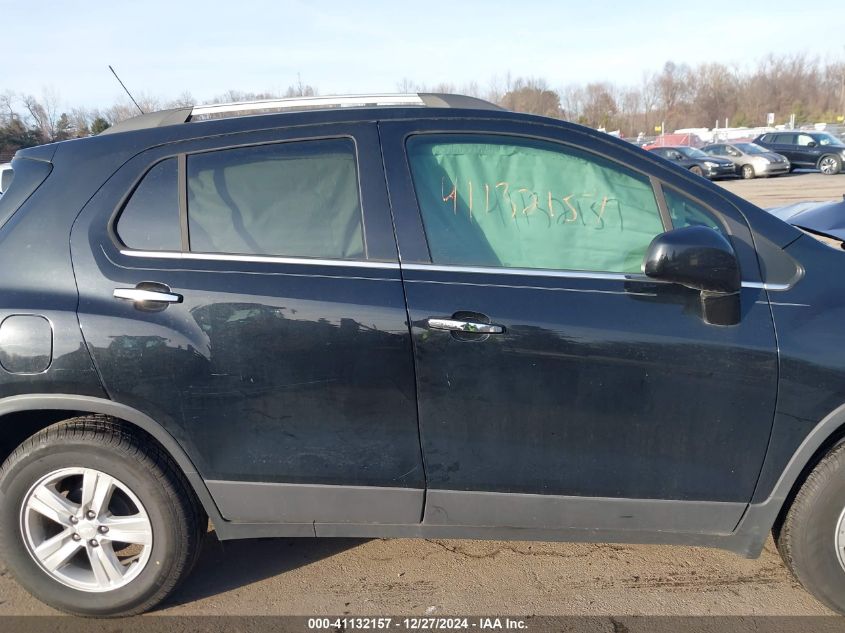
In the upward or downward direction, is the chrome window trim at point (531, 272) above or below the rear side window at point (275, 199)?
below

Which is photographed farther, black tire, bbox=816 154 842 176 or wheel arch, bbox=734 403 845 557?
black tire, bbox=816 154 842 176

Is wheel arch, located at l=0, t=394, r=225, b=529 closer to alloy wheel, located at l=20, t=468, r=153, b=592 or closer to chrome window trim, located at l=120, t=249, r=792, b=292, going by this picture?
alloy wheel, located at l=20, t=468, r=153, b=592

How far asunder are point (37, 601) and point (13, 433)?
0.77m

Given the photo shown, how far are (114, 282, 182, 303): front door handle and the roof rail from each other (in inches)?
27.8

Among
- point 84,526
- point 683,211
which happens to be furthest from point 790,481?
point 84,526

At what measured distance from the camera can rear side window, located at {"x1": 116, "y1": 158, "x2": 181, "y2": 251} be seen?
2.58m

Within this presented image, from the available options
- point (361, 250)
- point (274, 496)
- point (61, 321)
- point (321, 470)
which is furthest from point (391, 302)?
point (61, 321)

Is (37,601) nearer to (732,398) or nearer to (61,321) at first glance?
(61,321)

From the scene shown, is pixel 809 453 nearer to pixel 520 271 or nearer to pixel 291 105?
pixel 520 271

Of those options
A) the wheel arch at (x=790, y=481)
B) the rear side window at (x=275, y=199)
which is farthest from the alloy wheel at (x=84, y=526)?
the wheel arch at (x=790, y=481)

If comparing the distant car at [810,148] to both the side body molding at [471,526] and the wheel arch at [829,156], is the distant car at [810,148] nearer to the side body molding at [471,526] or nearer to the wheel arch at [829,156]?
the wheel arch at [829,156]

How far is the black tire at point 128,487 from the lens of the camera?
257 cm

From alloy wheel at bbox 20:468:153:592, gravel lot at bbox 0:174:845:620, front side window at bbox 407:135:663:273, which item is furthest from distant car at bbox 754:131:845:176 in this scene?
alloy wheel at bbox 20:468:153:592

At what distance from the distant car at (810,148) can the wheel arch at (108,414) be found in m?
27.7
